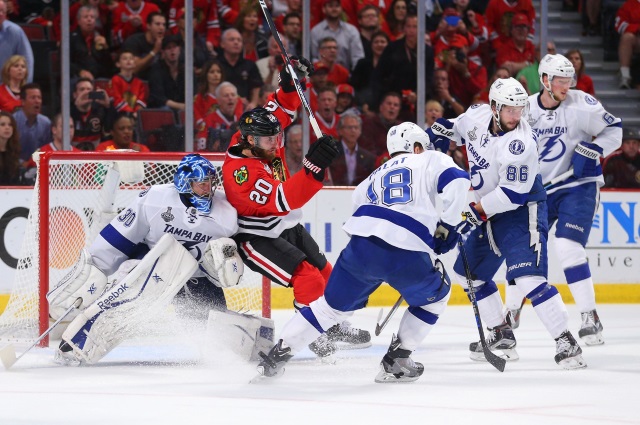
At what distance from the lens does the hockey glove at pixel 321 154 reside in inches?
179

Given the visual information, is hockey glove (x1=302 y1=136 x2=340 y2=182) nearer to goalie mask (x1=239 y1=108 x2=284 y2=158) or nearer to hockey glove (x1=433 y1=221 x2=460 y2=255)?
goalie mask (x1=239 y1=108 x2=284 y2=158)

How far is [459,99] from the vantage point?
25.9ft

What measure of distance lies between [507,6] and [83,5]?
291 centimetres

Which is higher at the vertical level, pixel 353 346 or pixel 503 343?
pixel 503 343

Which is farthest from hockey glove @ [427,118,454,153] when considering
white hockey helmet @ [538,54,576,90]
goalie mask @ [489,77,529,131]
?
white hockey helmet @ [538,54,576,90]

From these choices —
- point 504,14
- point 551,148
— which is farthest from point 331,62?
point 551,148

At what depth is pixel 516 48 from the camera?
26.6 ft

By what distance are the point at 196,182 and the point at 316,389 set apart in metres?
1.08

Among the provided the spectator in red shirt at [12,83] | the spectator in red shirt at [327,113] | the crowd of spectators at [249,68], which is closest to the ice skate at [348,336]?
the crowd of spectators at [249,68]

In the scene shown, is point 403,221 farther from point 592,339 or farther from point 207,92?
point 207,92

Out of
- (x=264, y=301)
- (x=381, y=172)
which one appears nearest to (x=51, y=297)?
(x=264, y=301)

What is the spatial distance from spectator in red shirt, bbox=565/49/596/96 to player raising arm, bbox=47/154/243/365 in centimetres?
375

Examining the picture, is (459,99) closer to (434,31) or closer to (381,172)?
(434,31)

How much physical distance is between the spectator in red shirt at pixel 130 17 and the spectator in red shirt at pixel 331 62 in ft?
3.42
